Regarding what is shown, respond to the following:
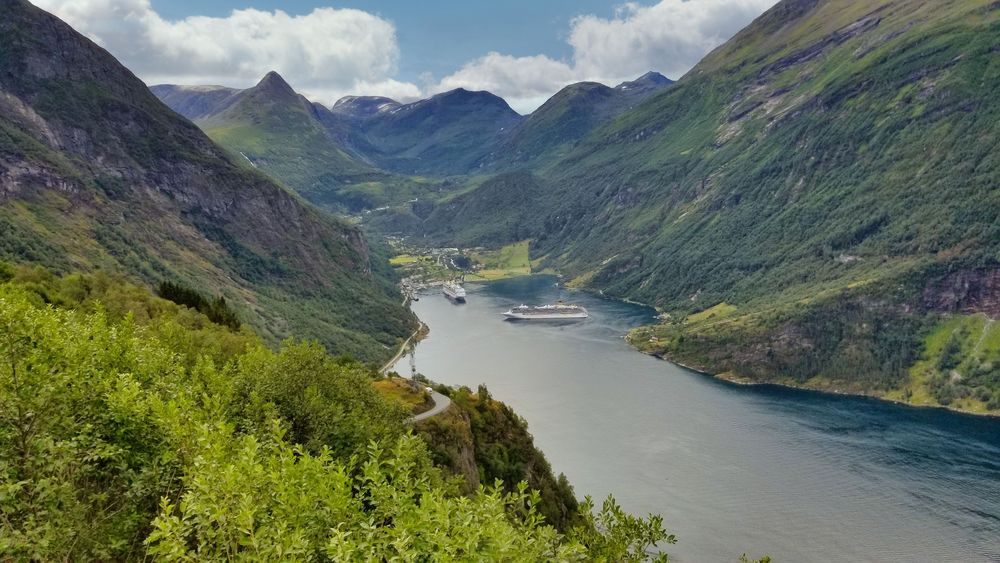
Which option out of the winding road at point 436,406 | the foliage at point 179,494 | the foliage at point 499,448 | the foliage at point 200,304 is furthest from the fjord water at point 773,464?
the foliage at point 179,494

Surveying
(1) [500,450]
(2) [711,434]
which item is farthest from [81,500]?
(2) [711,434]

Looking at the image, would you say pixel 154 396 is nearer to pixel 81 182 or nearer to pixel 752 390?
pixel 752 390

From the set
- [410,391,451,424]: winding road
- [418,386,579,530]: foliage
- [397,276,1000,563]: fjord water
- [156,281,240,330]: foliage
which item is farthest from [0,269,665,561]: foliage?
[397,276,1000,563]: fjord water

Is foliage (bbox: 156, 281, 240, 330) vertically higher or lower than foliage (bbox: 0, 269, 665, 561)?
lower

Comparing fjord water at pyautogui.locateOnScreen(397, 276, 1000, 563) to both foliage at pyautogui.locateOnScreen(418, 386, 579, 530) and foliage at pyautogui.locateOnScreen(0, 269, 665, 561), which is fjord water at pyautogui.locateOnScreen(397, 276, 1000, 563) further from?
foliage at pyautogui.locateOnScreen(0, 269, 665, 561)

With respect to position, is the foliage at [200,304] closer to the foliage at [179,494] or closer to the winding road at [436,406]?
the winding road at [436,406]

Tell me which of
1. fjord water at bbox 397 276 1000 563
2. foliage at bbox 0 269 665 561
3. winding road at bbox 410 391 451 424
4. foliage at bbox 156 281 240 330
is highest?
foliage at bbox 0 269 665 561
